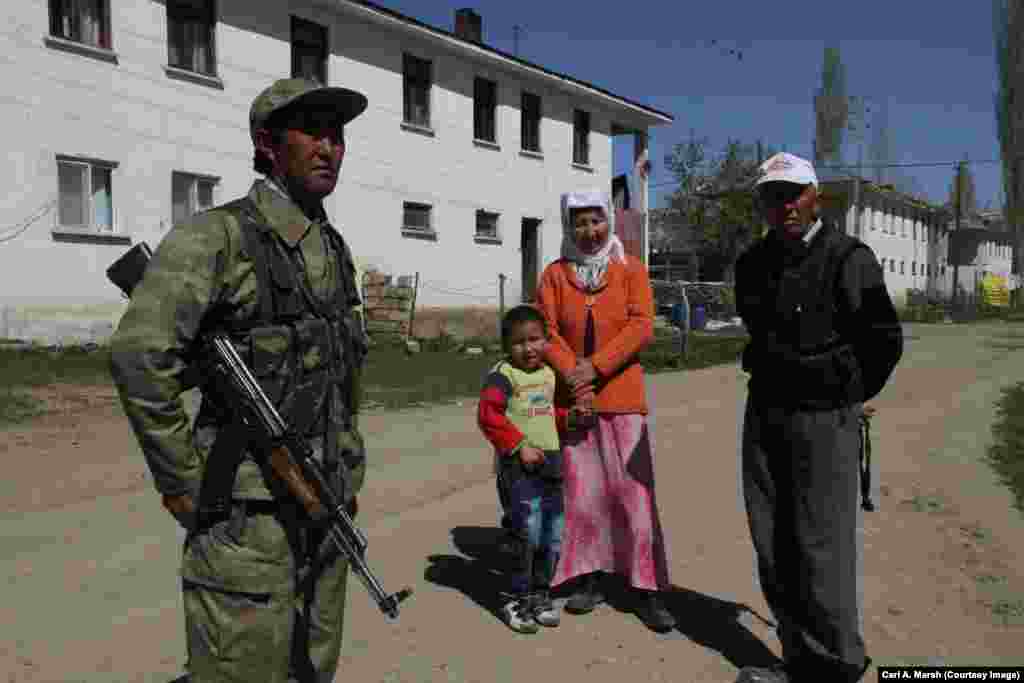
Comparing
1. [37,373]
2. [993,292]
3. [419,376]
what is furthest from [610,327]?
[993,292]

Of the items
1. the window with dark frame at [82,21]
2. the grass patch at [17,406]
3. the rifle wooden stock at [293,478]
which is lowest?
the grass patch at [17,406]

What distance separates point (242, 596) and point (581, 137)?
2532 cm

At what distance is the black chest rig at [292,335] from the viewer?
2.23m

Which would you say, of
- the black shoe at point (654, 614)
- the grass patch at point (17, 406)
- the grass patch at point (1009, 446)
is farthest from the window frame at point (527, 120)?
the black shoe at point (654, 614)

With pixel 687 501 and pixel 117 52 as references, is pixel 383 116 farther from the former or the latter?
pixel 687 501

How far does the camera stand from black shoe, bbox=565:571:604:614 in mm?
4293

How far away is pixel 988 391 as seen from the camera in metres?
12.7

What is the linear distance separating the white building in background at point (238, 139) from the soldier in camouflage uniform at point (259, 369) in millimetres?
12605

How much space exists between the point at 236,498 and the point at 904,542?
15.1ft

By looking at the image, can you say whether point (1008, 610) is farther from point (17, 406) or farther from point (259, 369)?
point (17, 406)

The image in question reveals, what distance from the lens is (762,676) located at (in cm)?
354

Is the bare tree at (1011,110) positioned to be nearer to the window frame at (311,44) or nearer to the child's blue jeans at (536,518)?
the window frame at (311,44)

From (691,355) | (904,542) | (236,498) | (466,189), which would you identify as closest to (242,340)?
(236,498)

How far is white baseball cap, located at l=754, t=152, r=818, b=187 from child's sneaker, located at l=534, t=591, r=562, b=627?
215 cm
